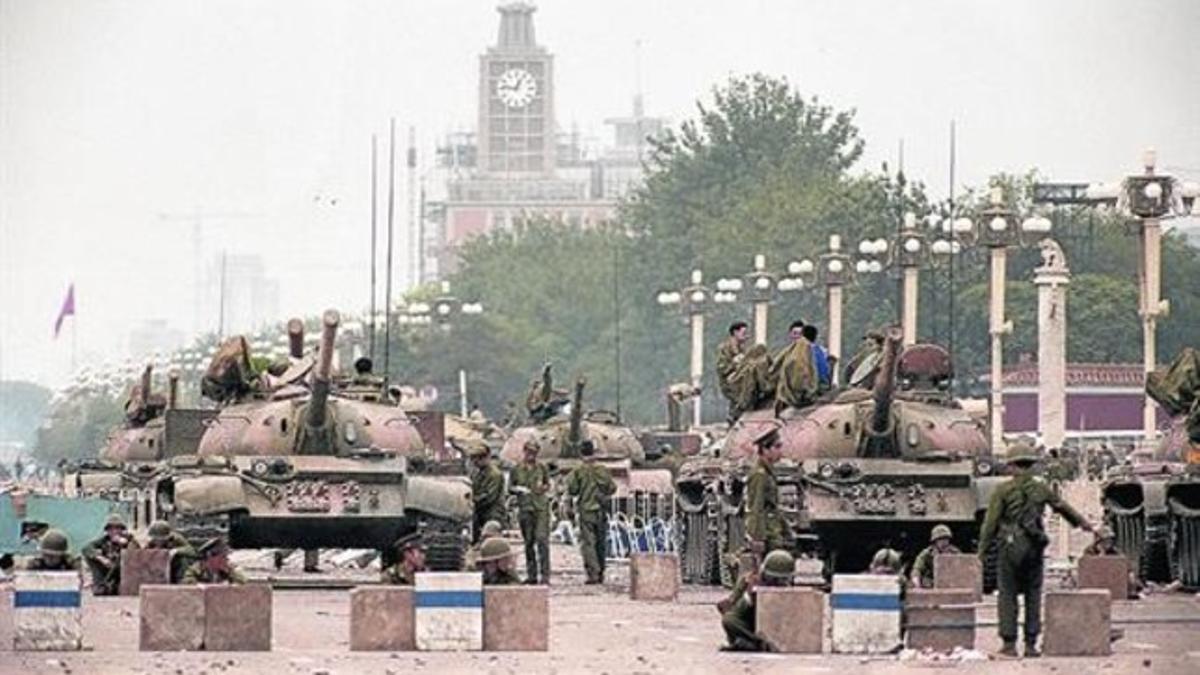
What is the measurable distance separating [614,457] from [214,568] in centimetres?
2569

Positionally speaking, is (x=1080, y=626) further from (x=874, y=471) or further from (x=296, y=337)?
(x=296, y=337)

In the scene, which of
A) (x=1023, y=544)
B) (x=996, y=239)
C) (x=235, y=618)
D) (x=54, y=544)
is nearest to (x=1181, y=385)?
(x=1023, y=544)

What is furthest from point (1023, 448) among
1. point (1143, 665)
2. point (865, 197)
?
point (865, 197)

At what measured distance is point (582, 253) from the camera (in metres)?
141

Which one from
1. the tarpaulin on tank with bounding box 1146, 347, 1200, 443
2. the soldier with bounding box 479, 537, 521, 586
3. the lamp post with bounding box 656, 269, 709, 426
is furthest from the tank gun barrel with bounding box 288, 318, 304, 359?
the lamp post with bounding box 656, 269, 709, 426

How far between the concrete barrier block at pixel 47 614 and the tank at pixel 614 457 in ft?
70.5

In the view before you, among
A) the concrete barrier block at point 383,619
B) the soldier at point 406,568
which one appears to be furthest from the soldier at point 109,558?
the concrete barrier block at point 383,619

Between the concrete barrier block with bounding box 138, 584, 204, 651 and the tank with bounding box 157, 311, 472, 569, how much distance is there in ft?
26.2

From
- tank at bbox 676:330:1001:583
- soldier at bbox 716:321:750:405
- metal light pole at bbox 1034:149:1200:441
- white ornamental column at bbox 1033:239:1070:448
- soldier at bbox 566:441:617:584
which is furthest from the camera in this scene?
white ornamental column at bbox 1033:239:1070:448

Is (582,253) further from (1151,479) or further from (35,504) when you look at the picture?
(1151,479)

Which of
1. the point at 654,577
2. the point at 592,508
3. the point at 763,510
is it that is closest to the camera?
the point at 763,510

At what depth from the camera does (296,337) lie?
4772cm

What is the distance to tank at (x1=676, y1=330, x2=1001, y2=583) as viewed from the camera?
130 feet

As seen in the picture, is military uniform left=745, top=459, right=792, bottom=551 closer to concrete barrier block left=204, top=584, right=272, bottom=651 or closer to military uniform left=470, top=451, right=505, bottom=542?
concrete barrier block left=204, top=584, right=272, bottom=651
